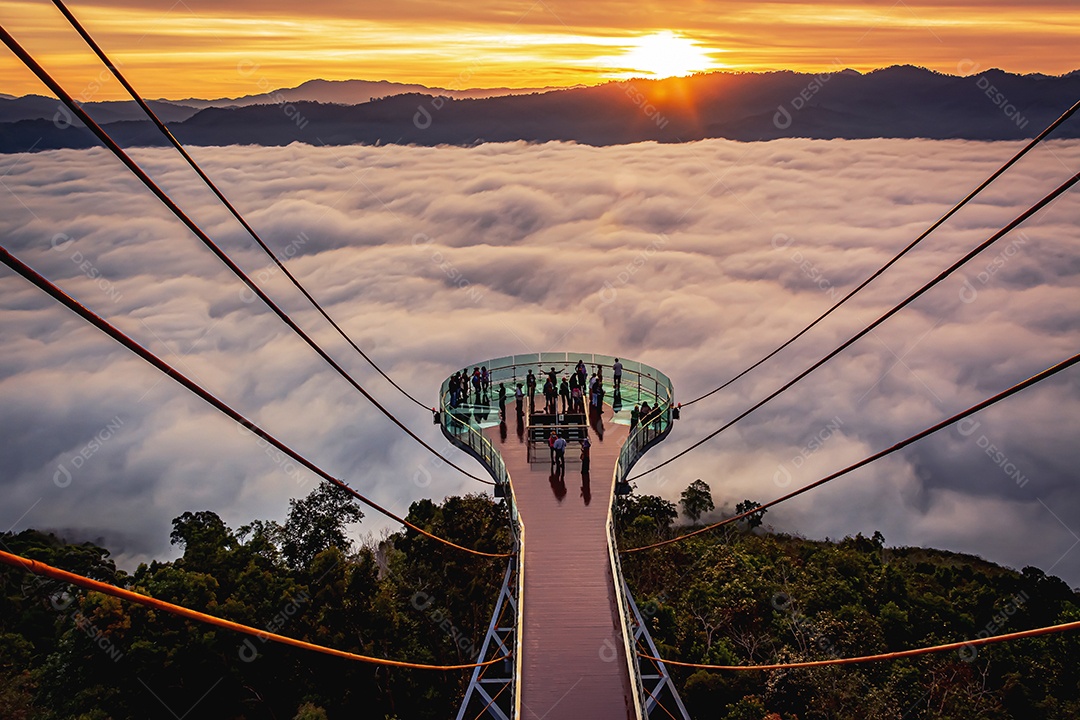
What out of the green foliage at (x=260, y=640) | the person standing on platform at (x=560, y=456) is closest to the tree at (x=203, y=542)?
the green foliage at (x=260, y=640)

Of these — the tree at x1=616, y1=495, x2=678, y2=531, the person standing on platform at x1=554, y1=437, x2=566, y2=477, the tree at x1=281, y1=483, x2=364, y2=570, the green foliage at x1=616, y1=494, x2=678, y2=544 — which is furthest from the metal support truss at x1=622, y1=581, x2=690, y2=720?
the tree at x1=616, y1=495, x2=678, y2=531

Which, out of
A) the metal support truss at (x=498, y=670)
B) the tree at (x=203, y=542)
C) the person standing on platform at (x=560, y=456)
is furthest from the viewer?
the tree at (x=203, y=542)

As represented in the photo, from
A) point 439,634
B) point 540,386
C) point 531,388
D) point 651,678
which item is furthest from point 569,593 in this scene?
point 439,634

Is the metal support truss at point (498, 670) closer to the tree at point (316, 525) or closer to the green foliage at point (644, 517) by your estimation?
the tree at point (316, 525)

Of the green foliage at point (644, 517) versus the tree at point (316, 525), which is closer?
the tree at point (316, 525)

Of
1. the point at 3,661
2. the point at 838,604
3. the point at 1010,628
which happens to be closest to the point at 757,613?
the point at 838,604

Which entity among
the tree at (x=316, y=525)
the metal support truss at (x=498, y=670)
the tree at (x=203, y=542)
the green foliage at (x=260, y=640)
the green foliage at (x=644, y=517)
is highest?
the green foliage at (x=644, y=517)
